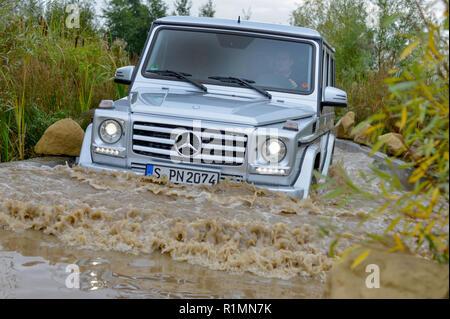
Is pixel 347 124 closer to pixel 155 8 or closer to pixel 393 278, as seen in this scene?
pixel 393 278

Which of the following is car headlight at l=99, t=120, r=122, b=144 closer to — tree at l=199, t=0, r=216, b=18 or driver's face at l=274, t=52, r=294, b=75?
driver's face at l=274, t=52, r=294, b=75

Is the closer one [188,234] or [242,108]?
[188,234]

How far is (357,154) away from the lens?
39.0 ft

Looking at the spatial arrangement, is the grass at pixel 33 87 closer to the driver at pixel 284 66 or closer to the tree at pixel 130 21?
the driver at pixel 284 66

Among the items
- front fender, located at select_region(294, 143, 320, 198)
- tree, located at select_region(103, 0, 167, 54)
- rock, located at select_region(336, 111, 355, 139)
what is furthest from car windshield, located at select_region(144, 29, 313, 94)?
tree, located at select_region(103, 0, 167, 54)

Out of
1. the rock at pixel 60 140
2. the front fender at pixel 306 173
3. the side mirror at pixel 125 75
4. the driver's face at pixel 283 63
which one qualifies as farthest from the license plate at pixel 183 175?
the rock at pixel 60 140

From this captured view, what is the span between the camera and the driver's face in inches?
248

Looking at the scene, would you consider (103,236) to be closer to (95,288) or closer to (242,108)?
(95,288)

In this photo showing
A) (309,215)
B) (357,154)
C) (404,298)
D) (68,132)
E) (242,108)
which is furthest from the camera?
(357,154)

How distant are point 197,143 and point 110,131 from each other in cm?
77

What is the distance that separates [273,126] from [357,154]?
270 inches

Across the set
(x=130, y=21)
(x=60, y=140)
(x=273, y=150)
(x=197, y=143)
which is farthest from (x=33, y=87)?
(x=130, y=21)

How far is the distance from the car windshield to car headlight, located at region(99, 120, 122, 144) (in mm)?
1131
